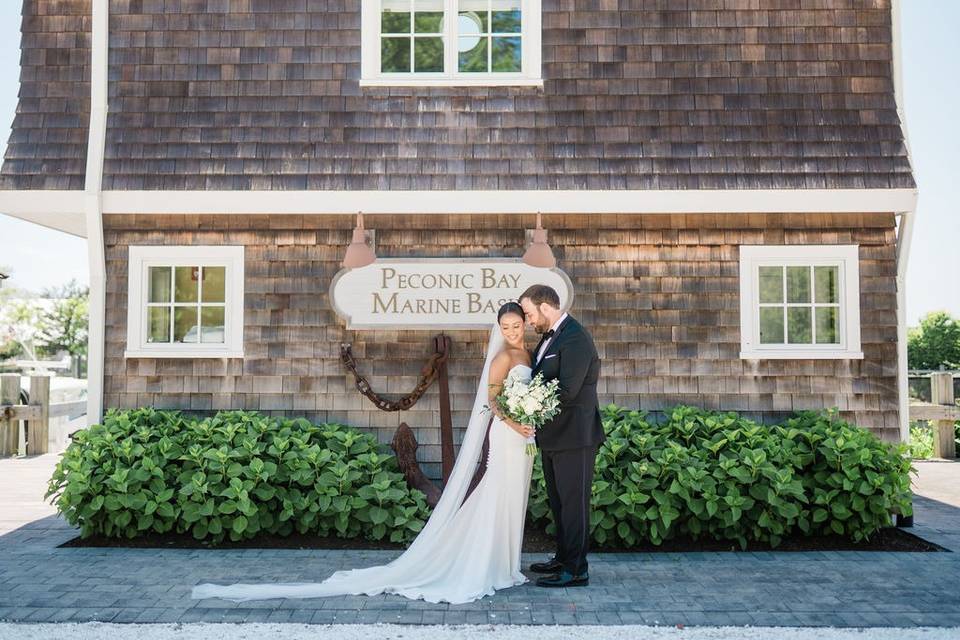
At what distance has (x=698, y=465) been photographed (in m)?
5.79

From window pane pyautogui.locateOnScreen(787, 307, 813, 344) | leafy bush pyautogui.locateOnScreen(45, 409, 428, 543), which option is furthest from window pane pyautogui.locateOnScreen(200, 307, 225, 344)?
window pane pyautogui.locateOnScreen(787, 307, 813, 344)

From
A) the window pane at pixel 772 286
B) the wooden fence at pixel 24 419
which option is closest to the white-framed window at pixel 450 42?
the window pane at pixel 772 286

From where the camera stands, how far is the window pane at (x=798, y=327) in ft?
22.8

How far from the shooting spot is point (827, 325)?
695 centimetres

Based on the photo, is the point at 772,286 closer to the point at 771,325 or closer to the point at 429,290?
the point at 771,325

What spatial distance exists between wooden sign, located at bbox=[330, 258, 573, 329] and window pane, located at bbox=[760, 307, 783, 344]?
186 cm

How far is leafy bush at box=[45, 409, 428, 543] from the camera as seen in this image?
5.81 meters

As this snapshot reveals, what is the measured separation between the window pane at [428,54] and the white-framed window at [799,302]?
330 cm

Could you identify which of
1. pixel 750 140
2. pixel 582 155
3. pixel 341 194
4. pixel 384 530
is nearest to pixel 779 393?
pixel 750 140

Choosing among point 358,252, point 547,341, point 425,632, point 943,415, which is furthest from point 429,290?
point 943,415

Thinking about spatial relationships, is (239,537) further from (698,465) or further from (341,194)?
(698,465)

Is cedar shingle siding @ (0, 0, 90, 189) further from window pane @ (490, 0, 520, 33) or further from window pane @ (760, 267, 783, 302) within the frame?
window pane @ (760, 267, 783, 302)

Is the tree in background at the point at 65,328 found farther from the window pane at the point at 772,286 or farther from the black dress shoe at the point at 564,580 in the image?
the black dress shoe at the point at 564,580

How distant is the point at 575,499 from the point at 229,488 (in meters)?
2.71
